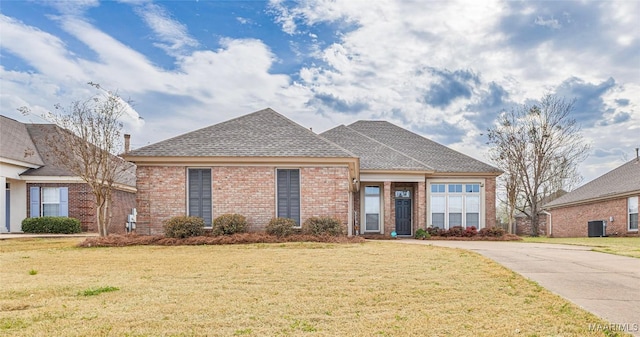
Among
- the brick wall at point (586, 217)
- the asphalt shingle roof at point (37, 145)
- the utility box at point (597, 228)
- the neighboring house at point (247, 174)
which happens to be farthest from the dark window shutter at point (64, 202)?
the brick wall at point (586, 217)

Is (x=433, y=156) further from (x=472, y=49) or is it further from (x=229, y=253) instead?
(x=229, y=253)

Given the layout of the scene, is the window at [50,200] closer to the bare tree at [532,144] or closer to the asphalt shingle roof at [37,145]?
the asphalt shingle roof at [37,145]

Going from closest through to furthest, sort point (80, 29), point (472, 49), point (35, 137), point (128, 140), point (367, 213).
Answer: point (80, 29)
point (472, 49)
point (367, 213)
point (35, 137)
point (128, 140)

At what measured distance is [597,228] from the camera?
27.4m

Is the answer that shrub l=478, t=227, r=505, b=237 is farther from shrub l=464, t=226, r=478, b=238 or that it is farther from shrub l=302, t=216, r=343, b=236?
shrub l=302, t=216, r=343, b=236

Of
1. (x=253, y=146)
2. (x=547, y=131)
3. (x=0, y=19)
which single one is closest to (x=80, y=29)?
(x=0, y=19)

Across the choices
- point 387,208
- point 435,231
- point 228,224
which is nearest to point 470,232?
point 435,231

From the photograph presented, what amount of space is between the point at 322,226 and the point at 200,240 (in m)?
4.16

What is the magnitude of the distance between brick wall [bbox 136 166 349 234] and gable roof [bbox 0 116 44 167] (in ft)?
35.2

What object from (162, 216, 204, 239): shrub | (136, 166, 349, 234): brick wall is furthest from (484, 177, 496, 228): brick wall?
(162, 216, 204, 239): shrub

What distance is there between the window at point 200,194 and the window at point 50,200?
37.8 feet

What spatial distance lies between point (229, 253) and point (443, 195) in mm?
14001

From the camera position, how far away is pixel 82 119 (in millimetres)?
19891

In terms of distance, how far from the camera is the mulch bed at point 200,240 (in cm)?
1577
